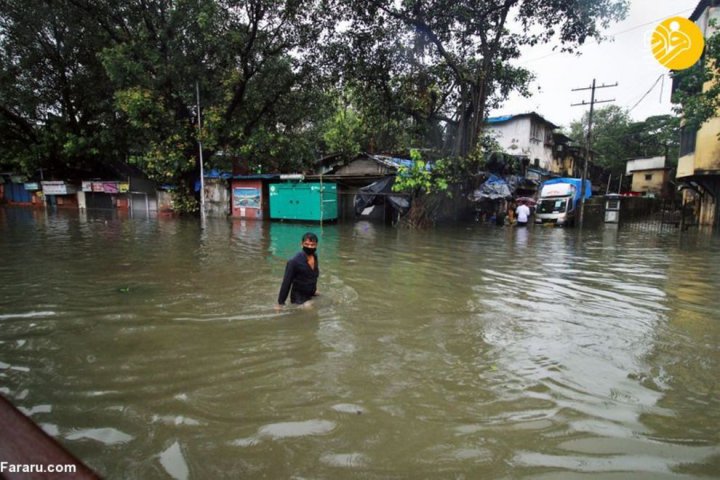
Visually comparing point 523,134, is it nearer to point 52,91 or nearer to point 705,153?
point 705,153

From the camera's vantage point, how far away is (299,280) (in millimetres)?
6703

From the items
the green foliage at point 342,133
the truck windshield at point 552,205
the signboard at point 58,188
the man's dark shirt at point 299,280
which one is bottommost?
the man's dark shirt at point 299,280

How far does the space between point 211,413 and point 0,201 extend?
149 ft

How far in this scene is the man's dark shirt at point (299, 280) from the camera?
6.42 metres

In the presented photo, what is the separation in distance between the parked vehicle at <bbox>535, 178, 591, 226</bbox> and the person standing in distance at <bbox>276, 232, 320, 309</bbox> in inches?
845

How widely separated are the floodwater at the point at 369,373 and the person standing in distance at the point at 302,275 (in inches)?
12.4

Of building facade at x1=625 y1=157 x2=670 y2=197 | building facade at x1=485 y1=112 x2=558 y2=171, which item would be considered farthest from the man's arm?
building facade at x1=625 y1=157 x2=670 y2=197

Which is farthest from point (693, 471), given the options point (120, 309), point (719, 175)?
point (719, 175)

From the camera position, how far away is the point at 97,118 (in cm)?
2847

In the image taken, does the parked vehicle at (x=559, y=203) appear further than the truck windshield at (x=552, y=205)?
No

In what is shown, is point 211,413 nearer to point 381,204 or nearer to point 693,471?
point 693,471

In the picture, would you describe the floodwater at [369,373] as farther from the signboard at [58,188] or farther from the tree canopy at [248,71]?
the signboard at [58,188]

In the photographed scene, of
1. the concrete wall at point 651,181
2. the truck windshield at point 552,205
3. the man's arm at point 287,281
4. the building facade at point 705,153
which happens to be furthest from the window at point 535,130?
the man's arm at point 287,281

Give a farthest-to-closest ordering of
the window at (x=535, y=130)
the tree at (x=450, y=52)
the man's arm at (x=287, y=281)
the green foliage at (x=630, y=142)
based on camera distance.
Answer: the green foliage at (x=630, y=142) → the window at (x=535, y=130) → the tree at (x=450, y=52) → the man's arm at (x=287, y=281)
